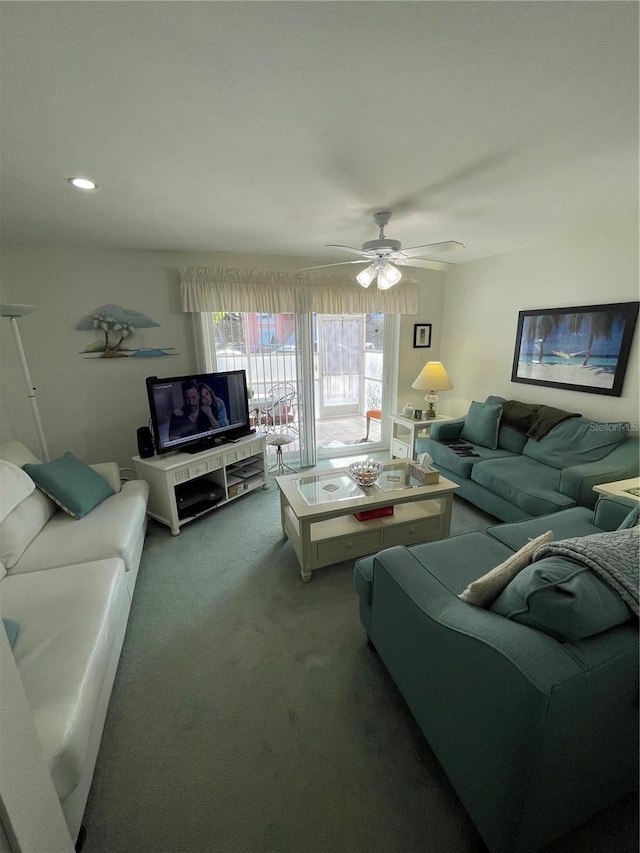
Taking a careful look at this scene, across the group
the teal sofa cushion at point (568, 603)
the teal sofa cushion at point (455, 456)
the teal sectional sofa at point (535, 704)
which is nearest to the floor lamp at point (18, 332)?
the teal sectional sofa at point (535, 704)

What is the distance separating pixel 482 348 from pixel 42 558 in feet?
14.2

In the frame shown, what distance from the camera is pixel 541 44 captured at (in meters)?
1.01

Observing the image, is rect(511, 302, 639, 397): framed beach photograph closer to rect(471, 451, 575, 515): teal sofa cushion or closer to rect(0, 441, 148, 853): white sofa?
rect(471, 451, 575, 515): teal sofa cushion

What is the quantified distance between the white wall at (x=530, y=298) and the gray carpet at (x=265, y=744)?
2.69m

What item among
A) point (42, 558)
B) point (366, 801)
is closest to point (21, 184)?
point (42, 558)

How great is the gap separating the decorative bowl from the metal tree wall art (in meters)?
2.30

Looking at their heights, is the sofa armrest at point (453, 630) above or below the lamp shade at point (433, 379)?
below

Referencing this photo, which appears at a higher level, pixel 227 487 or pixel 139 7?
pixel 139 7

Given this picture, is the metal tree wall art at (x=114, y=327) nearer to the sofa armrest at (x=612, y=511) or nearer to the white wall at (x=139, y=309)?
the white wall at (x=139, y=309)

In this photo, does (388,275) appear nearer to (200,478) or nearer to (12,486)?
(200,478)

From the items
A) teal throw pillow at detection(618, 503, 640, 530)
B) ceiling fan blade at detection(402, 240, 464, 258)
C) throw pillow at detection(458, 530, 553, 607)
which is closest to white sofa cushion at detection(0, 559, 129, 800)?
throw pillow at detection(458, 530, 553, 607)

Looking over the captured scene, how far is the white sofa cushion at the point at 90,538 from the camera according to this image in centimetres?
177

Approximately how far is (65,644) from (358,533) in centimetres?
156

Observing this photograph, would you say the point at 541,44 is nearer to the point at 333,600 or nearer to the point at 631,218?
the point at 631,218
